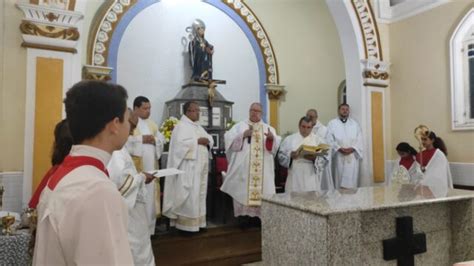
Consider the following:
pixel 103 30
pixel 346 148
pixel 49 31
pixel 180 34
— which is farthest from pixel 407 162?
pixel 103 30

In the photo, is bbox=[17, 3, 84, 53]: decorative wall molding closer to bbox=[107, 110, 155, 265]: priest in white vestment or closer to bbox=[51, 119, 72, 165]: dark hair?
bbox=[107, 110, 155, 265]: priest in white vestment

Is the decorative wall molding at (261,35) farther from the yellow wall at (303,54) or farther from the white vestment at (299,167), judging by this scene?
the white vestment at (299,167)

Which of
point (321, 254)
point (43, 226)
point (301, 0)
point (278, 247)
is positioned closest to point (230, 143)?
point (278, 247)

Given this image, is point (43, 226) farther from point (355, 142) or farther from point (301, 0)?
point (301, 0)

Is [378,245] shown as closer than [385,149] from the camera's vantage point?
Yes

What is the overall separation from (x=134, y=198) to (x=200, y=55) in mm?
4674

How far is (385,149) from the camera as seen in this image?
255 inches

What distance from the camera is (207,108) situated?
7.27 m

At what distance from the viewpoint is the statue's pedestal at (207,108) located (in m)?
7.23

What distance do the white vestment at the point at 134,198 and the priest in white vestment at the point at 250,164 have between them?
1703mm

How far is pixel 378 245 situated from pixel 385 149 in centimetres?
423

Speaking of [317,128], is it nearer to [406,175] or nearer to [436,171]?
[406,175]

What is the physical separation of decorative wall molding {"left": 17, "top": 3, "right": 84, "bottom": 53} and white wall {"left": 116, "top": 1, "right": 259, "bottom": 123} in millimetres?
3131

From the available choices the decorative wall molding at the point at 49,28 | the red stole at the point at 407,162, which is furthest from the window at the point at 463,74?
the decorative wall molding at the point at 49,28
